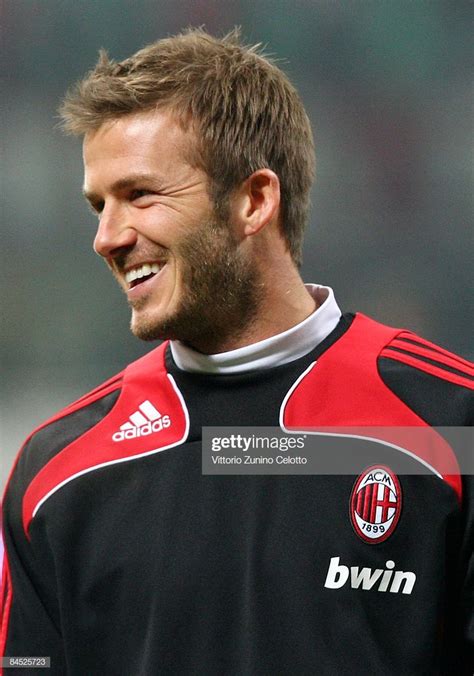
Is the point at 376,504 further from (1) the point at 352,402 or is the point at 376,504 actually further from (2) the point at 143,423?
(2) the point at 143,423

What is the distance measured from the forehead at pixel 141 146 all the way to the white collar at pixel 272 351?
0.24m

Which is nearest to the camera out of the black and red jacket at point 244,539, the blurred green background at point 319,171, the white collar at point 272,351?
the black and red jacket at point 244,539

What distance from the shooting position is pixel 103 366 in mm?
3088

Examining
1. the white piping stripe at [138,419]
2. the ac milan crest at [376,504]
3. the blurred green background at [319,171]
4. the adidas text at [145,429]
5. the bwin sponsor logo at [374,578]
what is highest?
the blurred green background at [319,171]

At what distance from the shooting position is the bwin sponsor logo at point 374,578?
127 cm

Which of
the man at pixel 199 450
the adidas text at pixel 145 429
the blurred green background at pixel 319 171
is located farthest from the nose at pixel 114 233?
the blurred green background at pixel 319 171

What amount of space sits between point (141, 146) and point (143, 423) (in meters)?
0.36

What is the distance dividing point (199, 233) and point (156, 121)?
0.15 m

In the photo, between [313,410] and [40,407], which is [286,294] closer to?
[313,410]

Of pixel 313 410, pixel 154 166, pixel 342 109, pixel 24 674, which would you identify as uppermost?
pixel 342 109

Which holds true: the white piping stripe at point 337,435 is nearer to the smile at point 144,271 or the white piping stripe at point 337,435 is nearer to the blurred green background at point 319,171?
the smile at point 144,271

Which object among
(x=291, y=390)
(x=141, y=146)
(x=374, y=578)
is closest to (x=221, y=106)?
(x=141, y=146)

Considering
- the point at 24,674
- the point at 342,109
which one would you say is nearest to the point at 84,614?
the point at 24,674

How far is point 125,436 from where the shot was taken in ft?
4.66
